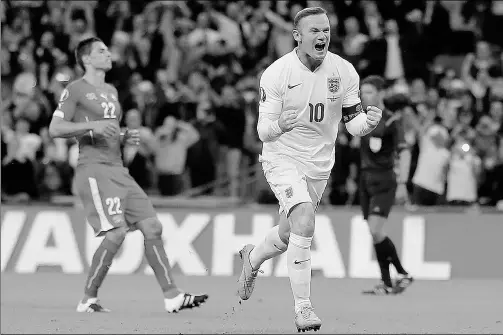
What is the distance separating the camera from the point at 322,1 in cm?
2089

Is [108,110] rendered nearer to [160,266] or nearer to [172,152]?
[160,266]

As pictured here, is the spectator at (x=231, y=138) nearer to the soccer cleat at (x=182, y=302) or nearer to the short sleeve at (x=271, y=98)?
the soccer cleat at (x=182, y=302)

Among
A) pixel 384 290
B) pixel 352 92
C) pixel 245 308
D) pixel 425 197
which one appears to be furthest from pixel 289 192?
pixel 425 197

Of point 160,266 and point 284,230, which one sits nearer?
point 284,230

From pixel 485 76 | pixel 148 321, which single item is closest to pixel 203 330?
pixel 148 321

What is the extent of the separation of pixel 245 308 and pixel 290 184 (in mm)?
3667

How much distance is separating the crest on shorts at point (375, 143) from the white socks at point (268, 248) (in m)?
4.04

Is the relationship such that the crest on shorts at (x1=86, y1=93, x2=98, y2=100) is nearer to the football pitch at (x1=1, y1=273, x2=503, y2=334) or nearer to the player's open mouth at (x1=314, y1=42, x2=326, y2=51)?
the football pitch at (x1=1, y1=273, x2=503, y2=334)

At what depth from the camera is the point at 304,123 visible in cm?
988

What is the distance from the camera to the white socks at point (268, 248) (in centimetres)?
1047

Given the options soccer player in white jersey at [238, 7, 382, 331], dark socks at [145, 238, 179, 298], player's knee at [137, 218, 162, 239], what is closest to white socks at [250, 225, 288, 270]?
soccer player in white jersey at [238, 7, 382, 331]

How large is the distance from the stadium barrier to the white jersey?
769 cm

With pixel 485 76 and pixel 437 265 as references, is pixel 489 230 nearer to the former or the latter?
pixel 437 265

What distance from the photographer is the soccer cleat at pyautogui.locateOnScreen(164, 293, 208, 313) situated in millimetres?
11766
